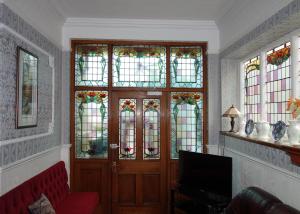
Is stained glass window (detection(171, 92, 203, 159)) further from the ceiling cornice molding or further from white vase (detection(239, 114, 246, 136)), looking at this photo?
the ceiling cornice molding

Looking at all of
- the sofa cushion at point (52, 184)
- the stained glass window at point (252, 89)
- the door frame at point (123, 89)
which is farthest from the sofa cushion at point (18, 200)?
the stained glass window at point (252, 89)

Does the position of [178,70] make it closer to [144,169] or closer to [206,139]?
[206,139]

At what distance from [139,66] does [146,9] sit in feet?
3.18

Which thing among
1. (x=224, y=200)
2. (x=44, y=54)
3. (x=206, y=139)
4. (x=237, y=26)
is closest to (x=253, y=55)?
(x=237, y=26)

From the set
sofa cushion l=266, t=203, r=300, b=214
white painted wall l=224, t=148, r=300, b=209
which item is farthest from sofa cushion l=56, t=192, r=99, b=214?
sofa cushion l=266, t=203, r=300, b=214

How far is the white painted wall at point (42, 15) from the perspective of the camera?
2.84 m

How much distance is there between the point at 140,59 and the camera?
4.64 m

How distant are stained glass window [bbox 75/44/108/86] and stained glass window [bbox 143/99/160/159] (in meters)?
0.81

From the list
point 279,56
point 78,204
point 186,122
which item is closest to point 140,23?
point 186,122

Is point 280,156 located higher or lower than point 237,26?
lower

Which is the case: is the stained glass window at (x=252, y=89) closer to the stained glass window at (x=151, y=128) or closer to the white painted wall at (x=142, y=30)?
the white painted wall at (x=142, y=30)

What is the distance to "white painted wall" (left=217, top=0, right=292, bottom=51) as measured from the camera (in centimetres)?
287

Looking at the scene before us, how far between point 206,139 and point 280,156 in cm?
197

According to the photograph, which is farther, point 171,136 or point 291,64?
point 171,136
